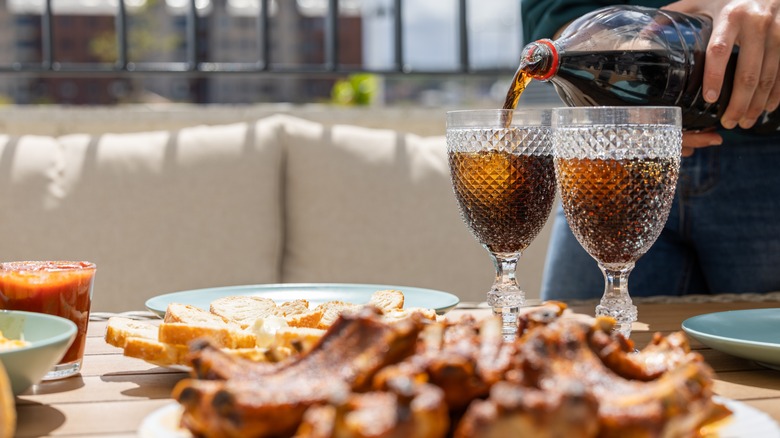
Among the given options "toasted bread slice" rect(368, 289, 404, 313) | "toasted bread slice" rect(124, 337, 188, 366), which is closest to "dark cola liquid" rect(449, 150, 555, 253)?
"toasted bread slice" rect(368, 289, 404, 313)

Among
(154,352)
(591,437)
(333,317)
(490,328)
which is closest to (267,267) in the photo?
(333,317)

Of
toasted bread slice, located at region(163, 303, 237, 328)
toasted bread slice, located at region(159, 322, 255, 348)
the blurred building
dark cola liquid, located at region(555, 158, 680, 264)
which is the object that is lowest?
toasted bread slice, located at region(163, 303, 237, 328)

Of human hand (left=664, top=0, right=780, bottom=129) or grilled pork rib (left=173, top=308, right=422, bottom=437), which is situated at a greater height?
human hand (left=664, top=0, right=780, bottom=129)

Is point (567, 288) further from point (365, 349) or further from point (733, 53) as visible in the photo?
point (365, 349)

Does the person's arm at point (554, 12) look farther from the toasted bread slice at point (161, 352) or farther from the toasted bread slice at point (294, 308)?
the toasted bread slice at point (161, 352)

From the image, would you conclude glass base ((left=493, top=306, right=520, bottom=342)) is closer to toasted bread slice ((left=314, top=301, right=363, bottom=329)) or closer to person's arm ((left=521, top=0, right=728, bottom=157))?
toasted bread slice ((left=314, top=301, right=363, bottom=329))

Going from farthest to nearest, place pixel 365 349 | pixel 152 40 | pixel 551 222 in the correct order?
pixel 152 40, pixel 551 222, pixel 365 349
